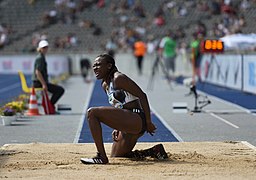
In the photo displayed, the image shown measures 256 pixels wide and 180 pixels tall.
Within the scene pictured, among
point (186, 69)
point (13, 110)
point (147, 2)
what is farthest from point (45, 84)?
point (147, 2)

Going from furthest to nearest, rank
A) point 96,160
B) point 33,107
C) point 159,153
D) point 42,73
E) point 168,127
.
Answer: point 42,73 → point 33,107 → point 168,127 → point 159,153 → point 96,160

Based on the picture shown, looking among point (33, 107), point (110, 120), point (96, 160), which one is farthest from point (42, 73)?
point (96, 160)

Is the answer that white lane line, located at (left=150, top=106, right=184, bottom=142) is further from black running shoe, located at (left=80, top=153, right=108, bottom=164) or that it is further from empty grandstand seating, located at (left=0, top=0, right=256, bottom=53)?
empty grandstand seating, located at (left=0, top=0, right=256, bottom=53)

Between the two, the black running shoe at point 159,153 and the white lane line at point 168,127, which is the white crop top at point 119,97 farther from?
the white lane line at point 168,127

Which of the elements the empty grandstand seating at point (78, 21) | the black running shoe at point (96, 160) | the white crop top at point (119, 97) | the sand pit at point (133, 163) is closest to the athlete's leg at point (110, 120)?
the black running shoe at point (96, 160)

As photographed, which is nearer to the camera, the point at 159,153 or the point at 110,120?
the point at 110,120

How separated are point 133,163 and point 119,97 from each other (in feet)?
2.90

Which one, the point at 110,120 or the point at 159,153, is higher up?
the point at 110,120

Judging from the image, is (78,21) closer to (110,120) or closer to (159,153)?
(159,153)

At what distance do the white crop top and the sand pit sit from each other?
72cm

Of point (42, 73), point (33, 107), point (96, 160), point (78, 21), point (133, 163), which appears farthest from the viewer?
point (78, 21)

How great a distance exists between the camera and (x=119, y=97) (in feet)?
31.6

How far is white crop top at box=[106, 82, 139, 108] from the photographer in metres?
9.57

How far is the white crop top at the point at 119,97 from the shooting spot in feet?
31.4
